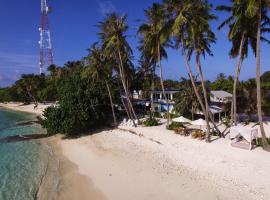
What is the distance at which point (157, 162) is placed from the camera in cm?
1784

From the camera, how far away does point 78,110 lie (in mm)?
28281

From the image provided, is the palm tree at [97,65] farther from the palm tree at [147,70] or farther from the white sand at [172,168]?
the white sand at [172,168]

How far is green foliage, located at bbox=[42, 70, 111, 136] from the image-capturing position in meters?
28.0

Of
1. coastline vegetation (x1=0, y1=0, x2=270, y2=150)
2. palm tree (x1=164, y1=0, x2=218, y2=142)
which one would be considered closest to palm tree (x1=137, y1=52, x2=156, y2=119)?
coastline vegetation (x1=0, y1=0, x2=270, y2=150)

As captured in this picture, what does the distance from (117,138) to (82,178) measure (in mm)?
9764

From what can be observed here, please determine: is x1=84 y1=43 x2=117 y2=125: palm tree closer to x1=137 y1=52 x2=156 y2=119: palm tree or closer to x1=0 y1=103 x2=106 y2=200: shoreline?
x1=137 y1=52 x2=156 y2=119: palm tree

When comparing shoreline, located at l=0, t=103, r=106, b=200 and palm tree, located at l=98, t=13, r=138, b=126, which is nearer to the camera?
shoreline, located at l=0, t=103, r=106, b=200

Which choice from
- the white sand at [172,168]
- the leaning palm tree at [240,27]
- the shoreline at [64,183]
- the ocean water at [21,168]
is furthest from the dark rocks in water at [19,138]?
the leaning palm tree at [240,27]

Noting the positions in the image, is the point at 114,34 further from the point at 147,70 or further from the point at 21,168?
the point at 21,168

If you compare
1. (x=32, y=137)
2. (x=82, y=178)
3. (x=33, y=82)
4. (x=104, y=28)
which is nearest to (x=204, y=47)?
(x=104, y=28)

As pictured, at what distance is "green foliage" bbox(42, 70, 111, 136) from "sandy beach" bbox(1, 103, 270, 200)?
174 inches

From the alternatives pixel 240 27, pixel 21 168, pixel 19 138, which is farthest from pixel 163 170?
pixel 19 138

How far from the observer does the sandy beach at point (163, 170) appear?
518 inches

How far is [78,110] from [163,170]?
601 inches
